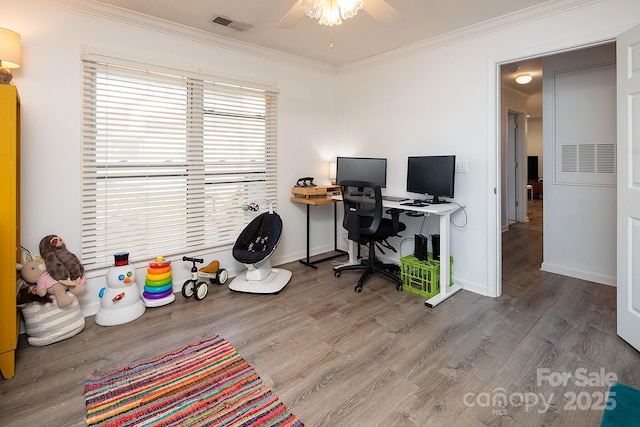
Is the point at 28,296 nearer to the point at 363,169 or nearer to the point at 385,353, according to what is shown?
the point at 385,353

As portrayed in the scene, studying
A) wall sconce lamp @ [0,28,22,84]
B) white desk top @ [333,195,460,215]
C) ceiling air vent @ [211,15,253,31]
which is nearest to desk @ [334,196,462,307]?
white desk top @ [333,195,460,215]

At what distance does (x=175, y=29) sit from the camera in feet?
10.2

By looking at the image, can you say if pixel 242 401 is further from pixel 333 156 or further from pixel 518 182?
pixel 518 182

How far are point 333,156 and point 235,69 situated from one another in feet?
5.57

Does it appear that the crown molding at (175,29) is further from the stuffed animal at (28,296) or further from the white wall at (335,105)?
the stuffed animal at (28,296)

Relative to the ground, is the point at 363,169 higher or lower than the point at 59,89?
lower

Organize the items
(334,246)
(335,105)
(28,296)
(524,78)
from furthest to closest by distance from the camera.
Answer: (524,78) < (334,246) < (335,105) < (28,296)

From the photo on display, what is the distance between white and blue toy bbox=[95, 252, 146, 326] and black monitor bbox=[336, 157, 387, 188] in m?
2.50

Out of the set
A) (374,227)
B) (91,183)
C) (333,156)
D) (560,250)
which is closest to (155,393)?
(91,183)

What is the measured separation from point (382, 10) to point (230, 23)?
1.68 metres

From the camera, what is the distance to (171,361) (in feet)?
7.00

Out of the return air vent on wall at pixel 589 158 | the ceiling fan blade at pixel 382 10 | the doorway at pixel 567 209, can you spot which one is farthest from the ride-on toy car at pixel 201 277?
the return air vent on wall at pixel 589 158

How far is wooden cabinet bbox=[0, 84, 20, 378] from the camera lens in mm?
A: 1959

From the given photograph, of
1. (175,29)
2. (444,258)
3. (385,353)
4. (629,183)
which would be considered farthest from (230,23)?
(629,183)
